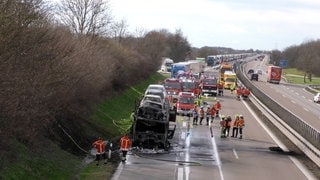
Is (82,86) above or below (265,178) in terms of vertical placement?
above

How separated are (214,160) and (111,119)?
1312 cm

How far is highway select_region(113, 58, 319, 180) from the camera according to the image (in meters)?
21.9

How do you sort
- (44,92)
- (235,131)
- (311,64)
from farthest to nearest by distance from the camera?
(311,64)
(235,131)
(44,92)

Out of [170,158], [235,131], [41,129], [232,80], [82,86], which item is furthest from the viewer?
[232,80]

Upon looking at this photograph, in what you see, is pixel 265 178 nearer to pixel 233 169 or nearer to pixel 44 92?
pixel 233 169

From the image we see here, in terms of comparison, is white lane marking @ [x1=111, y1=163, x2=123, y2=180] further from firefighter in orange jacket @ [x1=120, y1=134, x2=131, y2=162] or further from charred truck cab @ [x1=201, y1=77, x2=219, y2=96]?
charred truck cab @ [x1=201, y1=77, x2=219, y2=96]

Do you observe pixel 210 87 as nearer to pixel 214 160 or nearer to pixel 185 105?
pixel 185 105

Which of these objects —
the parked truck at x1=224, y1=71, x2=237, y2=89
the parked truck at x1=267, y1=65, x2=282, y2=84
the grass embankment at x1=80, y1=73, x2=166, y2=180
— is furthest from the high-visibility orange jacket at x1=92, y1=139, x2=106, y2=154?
the parked truck at x1=267, y1=65, x2=282, y2=84

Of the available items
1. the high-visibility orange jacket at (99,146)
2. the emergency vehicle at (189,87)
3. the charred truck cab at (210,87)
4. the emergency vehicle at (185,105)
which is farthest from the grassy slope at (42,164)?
the charred truck cab at (210,87)

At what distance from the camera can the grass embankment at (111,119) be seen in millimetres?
21286

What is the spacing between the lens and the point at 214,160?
25422mm

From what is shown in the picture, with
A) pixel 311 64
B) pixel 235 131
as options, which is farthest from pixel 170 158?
pixel 311 64

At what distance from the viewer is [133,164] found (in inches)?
925

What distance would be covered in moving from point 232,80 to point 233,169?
185 feet
